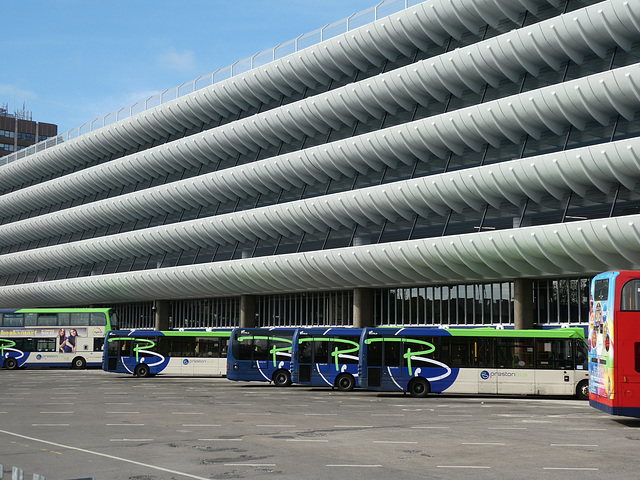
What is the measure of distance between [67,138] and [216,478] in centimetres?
7720

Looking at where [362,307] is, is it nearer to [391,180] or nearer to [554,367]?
[391,180]

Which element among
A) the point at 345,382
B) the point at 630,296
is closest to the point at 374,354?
the point at 345,382

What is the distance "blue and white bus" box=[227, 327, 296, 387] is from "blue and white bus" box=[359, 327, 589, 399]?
7.16 m

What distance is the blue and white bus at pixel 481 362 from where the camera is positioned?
32.2 m

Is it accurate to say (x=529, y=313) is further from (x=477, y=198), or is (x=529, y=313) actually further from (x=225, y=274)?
(x=225, y=274)

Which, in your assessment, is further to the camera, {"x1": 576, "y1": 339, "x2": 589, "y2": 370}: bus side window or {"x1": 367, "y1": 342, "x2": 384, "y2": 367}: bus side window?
{"x1": 367, "y1": 342, "x2": 384, "y2": 367}: bus side window

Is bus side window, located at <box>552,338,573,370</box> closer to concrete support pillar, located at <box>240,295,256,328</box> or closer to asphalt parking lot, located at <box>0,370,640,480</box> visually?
asphalt parking lot, located at <box>0,370,640,480</box>

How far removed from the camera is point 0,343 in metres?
53.7

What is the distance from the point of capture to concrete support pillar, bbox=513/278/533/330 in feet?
148

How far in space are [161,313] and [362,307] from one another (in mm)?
26598

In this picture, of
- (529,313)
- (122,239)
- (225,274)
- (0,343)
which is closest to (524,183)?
(529,313)

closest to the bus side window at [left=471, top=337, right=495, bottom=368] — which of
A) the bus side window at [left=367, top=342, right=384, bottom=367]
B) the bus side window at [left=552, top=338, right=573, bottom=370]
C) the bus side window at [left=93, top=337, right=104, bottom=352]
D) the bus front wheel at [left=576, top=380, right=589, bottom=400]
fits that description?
the bus side window at [left=552, top=338, right=573, bottom=370]

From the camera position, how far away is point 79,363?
178 feet

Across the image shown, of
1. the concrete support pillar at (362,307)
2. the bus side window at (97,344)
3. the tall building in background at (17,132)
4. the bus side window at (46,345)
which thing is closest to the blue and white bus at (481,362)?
the concrete support pillar at (362,307)
